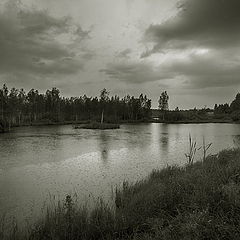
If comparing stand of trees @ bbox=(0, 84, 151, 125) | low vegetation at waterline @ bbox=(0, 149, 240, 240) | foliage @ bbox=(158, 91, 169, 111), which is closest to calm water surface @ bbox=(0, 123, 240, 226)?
low vegetation at waterline @ bbox=(0, 149, 240, 240)

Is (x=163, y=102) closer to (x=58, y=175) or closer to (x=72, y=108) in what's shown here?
(x=72, y=108)

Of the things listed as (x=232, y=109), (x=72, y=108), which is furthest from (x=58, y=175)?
(x=232, y=109)

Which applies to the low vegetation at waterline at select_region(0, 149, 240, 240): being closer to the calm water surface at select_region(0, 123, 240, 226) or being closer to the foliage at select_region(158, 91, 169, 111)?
the calm water surface at select_region(0, 123, 240, 226)

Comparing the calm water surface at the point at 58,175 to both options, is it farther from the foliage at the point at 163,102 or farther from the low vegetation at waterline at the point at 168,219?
the foliage at the point at 163,102

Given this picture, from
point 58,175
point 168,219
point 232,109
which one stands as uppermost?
point 232,109

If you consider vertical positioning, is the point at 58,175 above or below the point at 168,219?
below

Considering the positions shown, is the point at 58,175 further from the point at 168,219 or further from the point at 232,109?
the point at 232,109

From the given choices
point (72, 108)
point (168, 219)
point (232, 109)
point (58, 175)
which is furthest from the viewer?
point (232, 109)

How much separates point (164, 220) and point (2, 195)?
8.79 metres

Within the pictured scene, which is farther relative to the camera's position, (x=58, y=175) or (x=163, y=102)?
(x=163, y=102)

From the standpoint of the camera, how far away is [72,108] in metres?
111

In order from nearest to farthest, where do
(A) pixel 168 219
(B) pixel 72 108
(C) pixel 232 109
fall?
(A) pixel 168 219
(B) pixel 72 108
(C) pixel 232 109

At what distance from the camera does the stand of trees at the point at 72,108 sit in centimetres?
9544

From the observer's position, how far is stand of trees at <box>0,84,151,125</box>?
95.4 m
